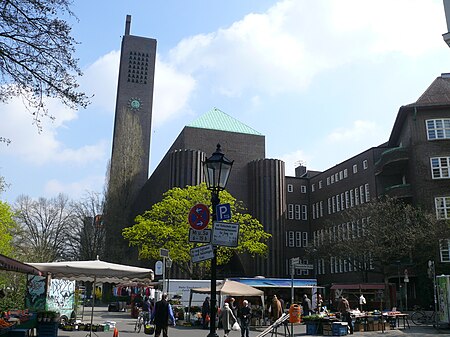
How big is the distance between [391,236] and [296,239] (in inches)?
1087

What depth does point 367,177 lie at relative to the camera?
5156cm

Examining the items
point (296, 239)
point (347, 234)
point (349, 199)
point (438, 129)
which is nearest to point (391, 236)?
point (347, 234)

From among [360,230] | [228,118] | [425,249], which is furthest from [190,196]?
[228,118]

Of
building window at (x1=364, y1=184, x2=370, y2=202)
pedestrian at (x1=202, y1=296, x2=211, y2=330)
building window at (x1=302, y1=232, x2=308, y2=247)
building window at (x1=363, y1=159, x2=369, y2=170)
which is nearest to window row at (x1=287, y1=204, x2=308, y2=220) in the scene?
building window at (x1=302, y1=232, x2=308, y2=247)

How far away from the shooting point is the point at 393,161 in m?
45.5

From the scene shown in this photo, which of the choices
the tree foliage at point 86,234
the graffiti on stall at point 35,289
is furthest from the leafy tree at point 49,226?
the graffiti on stall at point 35,289

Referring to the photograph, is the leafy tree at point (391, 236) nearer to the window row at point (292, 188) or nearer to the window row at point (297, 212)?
the window row at point (297, 212)

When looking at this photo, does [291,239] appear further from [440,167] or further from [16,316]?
[16,316]

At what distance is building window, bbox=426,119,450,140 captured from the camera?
43188 mm

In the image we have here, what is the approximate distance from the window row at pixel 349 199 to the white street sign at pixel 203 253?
43.1 m

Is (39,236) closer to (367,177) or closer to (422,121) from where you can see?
(367,177)

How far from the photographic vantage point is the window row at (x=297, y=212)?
214 feet

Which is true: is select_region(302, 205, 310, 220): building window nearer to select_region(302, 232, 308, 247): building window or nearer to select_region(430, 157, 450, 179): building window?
select_region(302, 232, 308, 247): building window

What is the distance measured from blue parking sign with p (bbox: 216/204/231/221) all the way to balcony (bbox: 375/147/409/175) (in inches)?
1468
